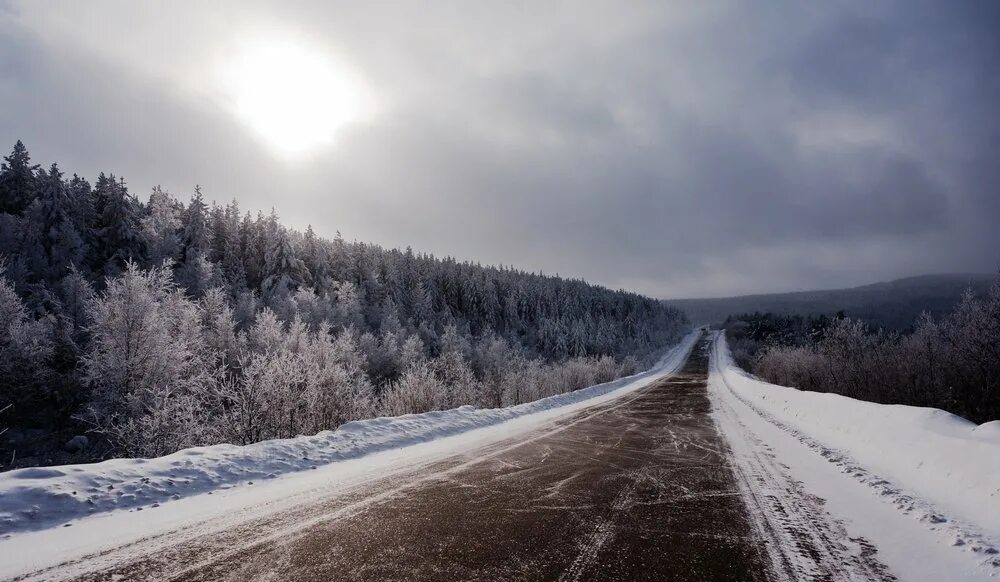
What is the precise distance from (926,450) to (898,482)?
2.66 ft

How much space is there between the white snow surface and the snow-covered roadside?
7500mm

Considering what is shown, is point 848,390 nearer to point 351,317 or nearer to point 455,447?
point 455,447

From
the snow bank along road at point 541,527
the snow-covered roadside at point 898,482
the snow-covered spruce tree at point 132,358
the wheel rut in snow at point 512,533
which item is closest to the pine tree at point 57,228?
the snow-covered spruce tree at point 132,358

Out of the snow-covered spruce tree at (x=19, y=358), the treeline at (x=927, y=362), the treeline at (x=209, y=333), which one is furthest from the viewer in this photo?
the snow-covered spruce tree at (x=19, y=358)

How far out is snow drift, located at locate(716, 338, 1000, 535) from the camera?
5348mm

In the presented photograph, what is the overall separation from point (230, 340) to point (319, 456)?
3527cm

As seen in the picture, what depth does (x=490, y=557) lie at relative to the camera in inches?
158

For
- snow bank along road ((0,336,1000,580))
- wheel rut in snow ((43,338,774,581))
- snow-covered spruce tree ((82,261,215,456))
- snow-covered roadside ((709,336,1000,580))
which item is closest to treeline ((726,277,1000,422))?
snow-covered roadside ((709,336,1000,580))

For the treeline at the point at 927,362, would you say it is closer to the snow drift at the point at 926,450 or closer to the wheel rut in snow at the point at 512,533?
the snow drift at the point at 926,450

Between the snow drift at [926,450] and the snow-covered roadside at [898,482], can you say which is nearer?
the snow-covered roadside at [898,482]

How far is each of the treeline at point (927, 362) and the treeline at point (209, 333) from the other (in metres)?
18.2

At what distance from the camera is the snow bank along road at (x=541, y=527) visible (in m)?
3.78

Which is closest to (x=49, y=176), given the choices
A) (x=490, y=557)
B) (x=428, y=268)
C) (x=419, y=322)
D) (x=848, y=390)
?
(x=419, y=322)

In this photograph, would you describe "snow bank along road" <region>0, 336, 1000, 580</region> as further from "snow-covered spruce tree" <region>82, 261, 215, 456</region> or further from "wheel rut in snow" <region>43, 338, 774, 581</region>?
"snow-covered spruce tree" <region>82, 261, 215, 456</region>
